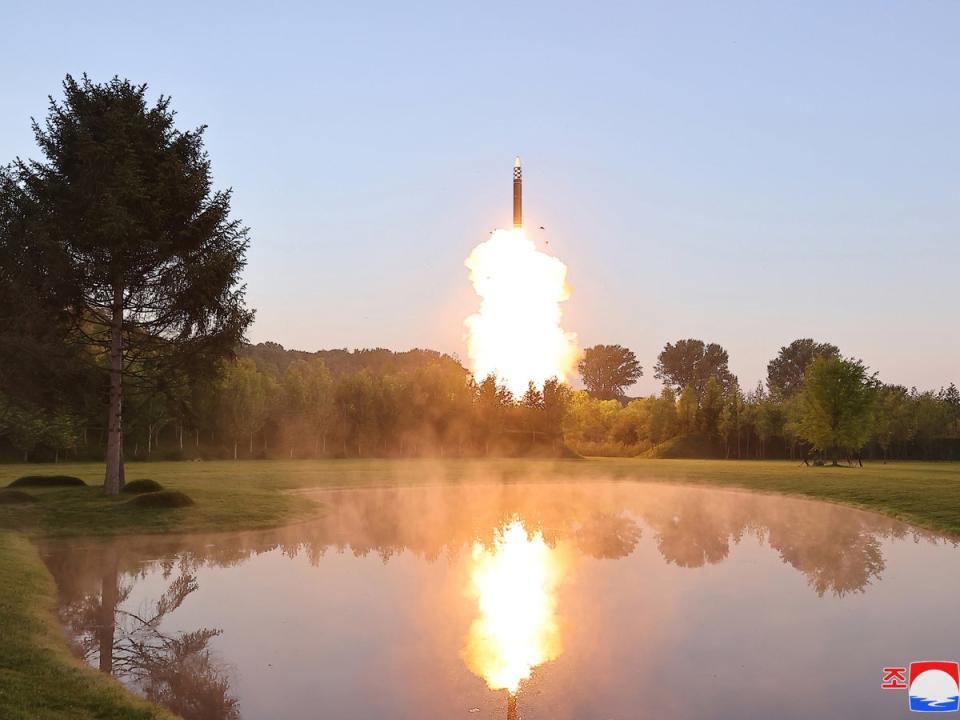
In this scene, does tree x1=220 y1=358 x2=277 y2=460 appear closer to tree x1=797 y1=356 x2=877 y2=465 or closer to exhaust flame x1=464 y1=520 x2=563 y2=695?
tree x1=797 y1=356 x2=877 y2=465

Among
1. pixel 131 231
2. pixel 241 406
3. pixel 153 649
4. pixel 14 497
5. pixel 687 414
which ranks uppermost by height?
pixel 131 231

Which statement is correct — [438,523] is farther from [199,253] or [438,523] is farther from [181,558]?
[199,253]

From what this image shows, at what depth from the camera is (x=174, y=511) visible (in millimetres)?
30188

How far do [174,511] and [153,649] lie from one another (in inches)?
667

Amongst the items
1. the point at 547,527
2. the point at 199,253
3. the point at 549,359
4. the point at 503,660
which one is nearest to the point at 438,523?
the point at 547,527

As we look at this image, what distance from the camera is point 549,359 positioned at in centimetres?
10631

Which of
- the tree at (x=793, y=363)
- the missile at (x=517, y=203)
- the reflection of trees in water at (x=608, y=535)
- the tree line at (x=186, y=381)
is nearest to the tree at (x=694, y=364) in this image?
the tree at (x=793, y=363)

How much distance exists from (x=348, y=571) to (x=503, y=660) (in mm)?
9140

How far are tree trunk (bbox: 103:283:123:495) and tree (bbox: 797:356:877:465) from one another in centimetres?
5556

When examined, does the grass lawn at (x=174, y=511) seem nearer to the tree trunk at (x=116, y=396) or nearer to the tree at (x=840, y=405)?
the tree trunk at (x=116, y=396)

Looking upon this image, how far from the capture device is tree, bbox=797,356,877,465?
64938mm

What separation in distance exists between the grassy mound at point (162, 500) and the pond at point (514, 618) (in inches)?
143

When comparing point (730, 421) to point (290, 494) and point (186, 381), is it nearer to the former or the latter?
point (290, 494)

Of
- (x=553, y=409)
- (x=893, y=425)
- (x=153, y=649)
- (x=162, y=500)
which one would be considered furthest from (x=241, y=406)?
(x=893, y=425)
